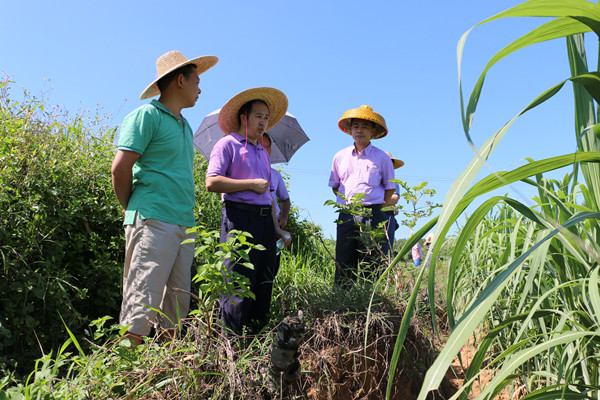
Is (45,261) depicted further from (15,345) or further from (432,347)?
(432,347)

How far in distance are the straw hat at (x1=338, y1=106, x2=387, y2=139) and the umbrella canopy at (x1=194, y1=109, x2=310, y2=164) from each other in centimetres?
45

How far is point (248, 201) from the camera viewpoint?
2.97 metres

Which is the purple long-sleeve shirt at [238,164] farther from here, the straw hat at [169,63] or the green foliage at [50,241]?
the green foliage at [50,241]

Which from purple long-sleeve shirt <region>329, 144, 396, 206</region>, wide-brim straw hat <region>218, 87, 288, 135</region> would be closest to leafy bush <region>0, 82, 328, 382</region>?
purple long-sleeve shirt <region>329, 144, 396, 206</region>

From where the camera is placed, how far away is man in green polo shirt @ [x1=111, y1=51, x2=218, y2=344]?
8.57 ft

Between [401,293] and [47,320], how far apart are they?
2.49m

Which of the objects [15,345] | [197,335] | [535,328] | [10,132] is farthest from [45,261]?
[535,328]

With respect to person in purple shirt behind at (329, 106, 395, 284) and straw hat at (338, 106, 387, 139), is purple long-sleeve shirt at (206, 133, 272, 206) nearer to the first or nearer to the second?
person in purple shirt behind at (329, 106, 395, 284)

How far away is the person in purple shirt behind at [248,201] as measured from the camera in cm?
287

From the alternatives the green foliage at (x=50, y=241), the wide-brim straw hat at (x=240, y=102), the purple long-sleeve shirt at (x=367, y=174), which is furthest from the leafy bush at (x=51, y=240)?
the wide-brim straw hat at (x=240, y=102)

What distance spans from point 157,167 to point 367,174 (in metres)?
1.85

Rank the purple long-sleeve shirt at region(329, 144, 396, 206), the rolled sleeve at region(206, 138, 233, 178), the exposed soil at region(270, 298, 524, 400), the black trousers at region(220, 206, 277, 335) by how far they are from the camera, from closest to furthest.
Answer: the exposed soil at region(270, 298, 524, 400) → the black trousers at region(220, 206, 277, 335) → the rolled sleeve at region(206, 138, 233, 178) → the purple long-sleeve shirt at region(329, 144, 396, 206)

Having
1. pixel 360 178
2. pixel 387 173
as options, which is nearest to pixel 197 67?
pixel 360 178

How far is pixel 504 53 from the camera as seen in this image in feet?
3.30
